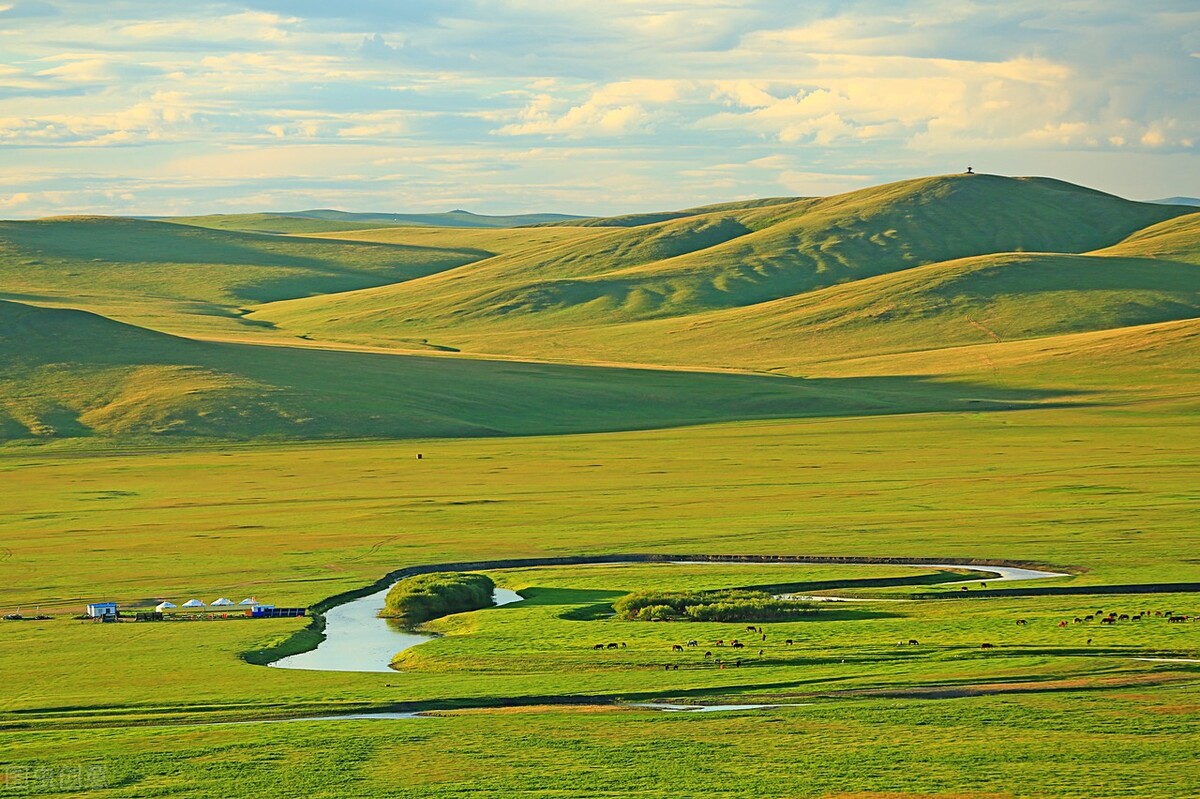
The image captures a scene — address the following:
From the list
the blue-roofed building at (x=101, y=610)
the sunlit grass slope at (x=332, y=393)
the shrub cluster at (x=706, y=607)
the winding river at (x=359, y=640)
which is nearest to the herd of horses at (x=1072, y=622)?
the shrub cluster at (x=706, y=607)

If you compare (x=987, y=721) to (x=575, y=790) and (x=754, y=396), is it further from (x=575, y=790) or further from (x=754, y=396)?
(x=754, y=396)

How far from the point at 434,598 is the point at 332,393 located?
85629mm

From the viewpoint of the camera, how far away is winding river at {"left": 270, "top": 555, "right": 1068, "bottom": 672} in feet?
156

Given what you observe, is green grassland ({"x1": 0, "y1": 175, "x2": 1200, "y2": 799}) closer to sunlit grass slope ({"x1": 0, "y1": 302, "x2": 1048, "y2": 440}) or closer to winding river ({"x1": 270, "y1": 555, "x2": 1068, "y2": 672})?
sunlit grass slope ({"x1": 0, "y1": 302, "x2": 1048, "y2": 440})

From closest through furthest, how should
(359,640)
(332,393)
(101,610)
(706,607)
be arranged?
(359,640) < (706,607) < (101,610) < (332,393)

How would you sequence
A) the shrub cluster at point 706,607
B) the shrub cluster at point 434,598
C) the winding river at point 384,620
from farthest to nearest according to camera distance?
the shrub cluster at point 434,598, the shrub cluster at point 706,607, the winding river at point 384,620

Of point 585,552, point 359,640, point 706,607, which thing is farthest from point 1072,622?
point 585,552

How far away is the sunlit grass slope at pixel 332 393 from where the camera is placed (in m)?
131

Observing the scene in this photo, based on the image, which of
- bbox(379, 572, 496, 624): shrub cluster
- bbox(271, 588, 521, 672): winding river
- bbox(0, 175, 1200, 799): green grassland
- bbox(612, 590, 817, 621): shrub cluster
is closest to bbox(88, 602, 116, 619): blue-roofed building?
bbox(0, 175, 1200, 799): green grassland

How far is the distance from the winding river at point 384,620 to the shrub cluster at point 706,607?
4.13 metres

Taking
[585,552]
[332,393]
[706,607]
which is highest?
[706,607]

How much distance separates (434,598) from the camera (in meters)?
56.8

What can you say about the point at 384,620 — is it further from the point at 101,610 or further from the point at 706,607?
the point at 706,607

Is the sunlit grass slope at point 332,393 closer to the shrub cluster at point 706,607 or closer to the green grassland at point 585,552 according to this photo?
the green grassland at point 585,552
